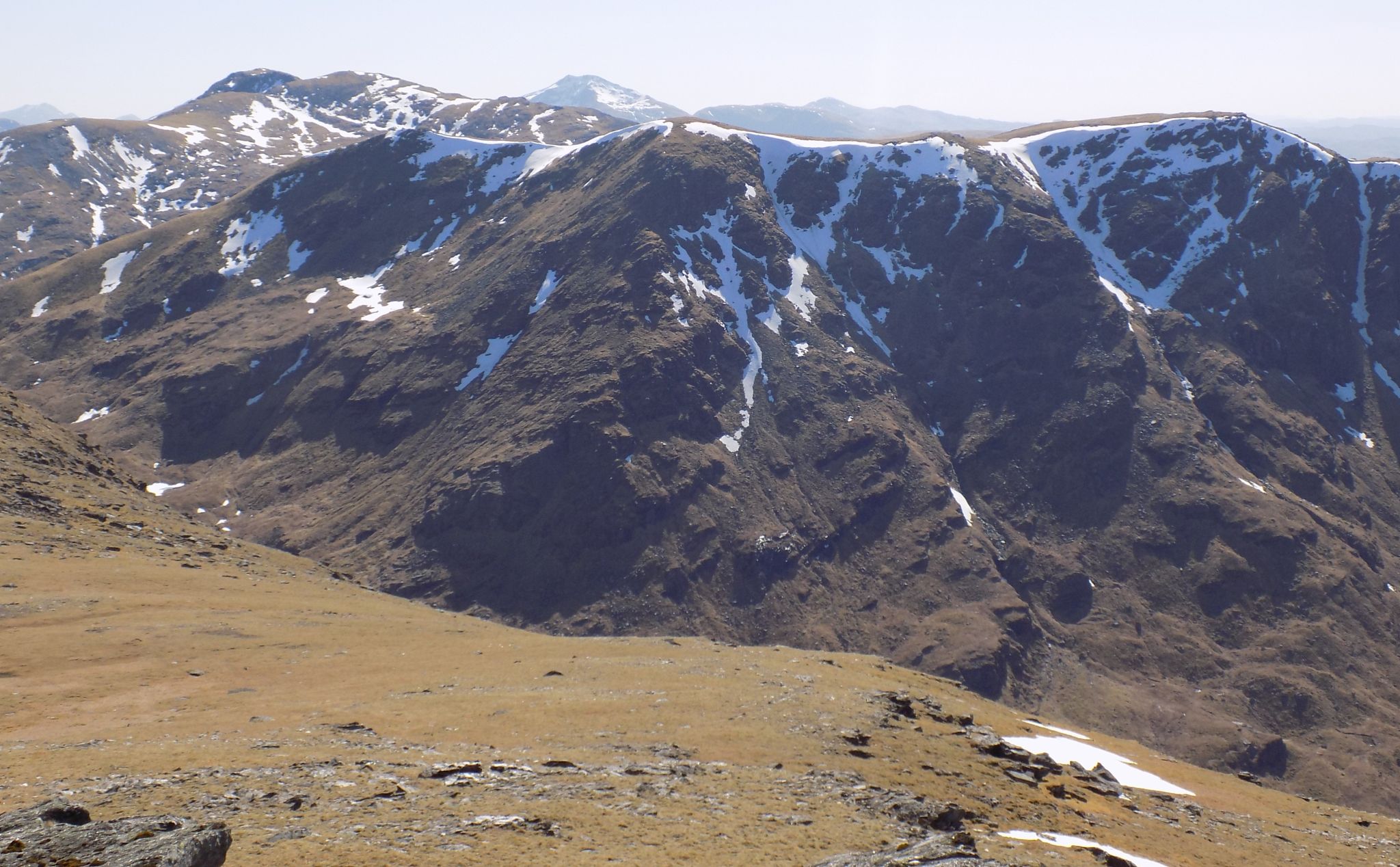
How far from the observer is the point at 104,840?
21.1 meters

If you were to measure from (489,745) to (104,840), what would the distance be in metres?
22.1

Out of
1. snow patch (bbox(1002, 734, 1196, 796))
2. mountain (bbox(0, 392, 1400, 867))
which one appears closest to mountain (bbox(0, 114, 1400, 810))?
mountain (bbox(0, 392, 1400, 867))

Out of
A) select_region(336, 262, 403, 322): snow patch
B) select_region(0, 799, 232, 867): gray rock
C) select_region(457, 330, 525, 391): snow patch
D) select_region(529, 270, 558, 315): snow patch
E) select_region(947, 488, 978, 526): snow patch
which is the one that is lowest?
select_region(947, 488, 978, 526): snow patch

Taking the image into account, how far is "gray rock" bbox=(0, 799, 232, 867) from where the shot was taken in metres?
20.2

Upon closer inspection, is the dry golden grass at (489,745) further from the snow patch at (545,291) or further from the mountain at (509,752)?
the snow patch at (545,291)

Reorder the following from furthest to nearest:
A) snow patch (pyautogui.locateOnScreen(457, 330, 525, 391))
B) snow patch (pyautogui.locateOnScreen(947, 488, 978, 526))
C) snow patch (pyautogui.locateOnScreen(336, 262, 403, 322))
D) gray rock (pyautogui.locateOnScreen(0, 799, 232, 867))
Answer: snow patch (pyautogui.locateOnScreen(336, 262, 403, 322)) < snow patch (pyautogui.locateOnScreen(457, 330, 525, 391)) < snow patch (pyautogui.locateOnScreen(947, 488, 978, 526)) < gray rock (pyautogui.locateOnScreen(0, 799, 232, 867))

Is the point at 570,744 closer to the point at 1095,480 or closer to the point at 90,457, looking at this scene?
the point at 90,457

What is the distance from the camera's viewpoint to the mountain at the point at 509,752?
95.5ft

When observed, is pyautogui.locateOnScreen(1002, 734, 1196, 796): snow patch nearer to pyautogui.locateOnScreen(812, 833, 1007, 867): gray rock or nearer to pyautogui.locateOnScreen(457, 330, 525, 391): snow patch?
pyautogui.locateOnScreen(812, 833, 1007, 867): gray rock

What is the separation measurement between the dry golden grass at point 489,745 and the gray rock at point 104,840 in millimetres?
2405

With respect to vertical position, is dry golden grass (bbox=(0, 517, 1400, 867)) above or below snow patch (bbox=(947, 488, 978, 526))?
above

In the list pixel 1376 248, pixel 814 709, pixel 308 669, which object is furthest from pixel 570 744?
pixel 1376 248

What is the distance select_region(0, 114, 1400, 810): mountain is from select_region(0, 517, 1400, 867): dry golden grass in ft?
232

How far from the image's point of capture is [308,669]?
57.7m
